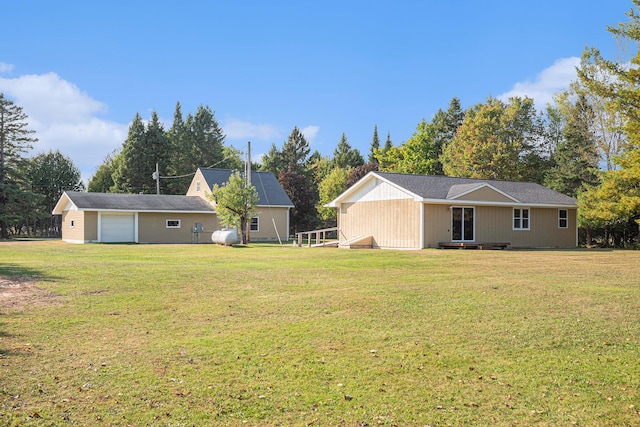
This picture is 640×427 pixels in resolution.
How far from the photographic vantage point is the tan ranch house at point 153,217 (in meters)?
33.9

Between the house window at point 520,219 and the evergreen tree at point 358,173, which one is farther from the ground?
the evergreen tree at point 358,173

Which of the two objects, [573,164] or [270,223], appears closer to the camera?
[573,164]

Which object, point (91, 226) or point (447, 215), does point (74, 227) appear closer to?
point (91, 226)

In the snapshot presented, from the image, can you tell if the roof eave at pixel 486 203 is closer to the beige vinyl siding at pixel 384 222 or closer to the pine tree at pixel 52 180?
the beige vinyl siding at pixel 384 222

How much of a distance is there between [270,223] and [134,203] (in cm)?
952

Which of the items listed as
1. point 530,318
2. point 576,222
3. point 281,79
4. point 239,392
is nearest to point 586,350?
point 530,318

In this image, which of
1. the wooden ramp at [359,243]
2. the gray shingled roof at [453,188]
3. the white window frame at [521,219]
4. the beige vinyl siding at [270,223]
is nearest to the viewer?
the gray shingled roof at [453,188]

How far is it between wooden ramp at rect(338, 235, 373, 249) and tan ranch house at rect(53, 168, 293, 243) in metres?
8.99

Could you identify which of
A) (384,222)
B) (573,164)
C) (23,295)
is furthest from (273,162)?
(23,295)

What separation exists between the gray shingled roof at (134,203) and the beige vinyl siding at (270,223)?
3.77 m

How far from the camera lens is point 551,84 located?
147 ft

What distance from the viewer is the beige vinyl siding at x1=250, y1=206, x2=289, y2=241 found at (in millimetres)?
39188

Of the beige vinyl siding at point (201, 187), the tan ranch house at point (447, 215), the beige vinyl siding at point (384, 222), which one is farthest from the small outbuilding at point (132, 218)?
the beige vinyl siding at point (384, 222)

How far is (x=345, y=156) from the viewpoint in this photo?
A: 67.4 metres
